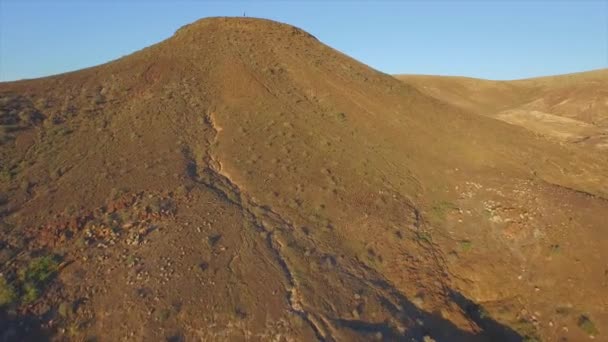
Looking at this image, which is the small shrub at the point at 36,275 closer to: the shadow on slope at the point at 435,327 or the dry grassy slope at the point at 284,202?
the dry grassy slope at the point at 284,202

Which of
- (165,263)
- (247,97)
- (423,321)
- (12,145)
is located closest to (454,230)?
(423,321)

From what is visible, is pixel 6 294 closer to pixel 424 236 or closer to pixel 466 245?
pixel 424 236

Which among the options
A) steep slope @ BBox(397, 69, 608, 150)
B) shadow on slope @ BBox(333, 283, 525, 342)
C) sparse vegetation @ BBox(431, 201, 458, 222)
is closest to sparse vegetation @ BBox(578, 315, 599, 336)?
shadow on slope @ BBox(333, 283, 525, 342)

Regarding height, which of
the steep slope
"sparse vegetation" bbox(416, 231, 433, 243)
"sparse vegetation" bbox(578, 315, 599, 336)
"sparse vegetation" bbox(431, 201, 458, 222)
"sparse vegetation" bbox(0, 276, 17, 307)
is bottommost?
"sparse vegetation" bbox(578, 315, 599, 336)

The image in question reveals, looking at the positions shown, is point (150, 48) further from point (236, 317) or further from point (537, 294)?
point (537, 294)

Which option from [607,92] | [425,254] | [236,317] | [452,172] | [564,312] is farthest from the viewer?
[607,92]

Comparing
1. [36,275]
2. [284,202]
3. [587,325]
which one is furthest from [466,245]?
[36,275]

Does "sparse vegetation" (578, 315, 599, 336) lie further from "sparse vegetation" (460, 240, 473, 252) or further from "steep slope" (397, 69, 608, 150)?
"steep slope" (397, 69, 608, 150)
